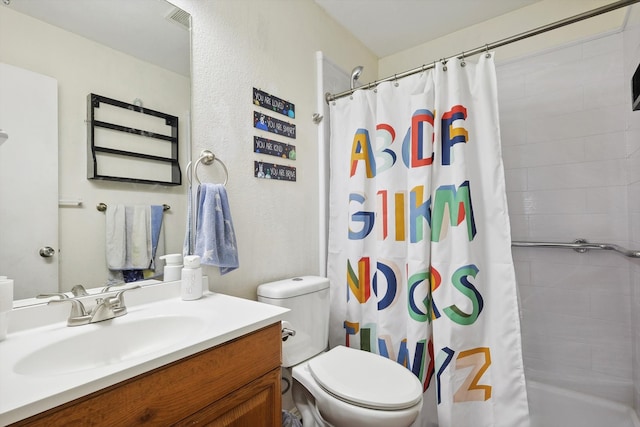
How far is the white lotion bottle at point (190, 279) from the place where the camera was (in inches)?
42.8

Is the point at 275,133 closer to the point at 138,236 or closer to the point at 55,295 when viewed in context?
the point at 138,236

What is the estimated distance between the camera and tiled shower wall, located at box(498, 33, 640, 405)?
1.60 meters

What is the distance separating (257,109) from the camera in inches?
57.7

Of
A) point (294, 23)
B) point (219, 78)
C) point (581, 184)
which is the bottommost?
point (581, 184)

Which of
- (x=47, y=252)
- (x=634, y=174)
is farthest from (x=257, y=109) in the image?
(x=634, y=174)

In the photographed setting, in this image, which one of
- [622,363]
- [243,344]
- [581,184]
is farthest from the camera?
[581,184]

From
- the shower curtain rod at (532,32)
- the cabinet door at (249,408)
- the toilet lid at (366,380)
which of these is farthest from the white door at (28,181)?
the shower curtain rod at (532,32)

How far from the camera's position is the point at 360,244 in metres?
1.67

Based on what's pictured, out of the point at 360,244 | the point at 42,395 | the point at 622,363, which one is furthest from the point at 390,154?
the point at 622,363

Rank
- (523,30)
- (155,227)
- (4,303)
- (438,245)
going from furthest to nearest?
(523,30)
(438,245)
(155,227)
(4,303)

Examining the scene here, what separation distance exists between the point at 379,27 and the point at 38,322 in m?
2.32

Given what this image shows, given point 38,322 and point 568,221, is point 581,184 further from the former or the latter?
point 38,322

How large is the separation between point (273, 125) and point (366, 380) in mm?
1229

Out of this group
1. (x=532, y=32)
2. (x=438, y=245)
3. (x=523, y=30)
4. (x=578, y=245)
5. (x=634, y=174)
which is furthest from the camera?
(x=523, y=30)
